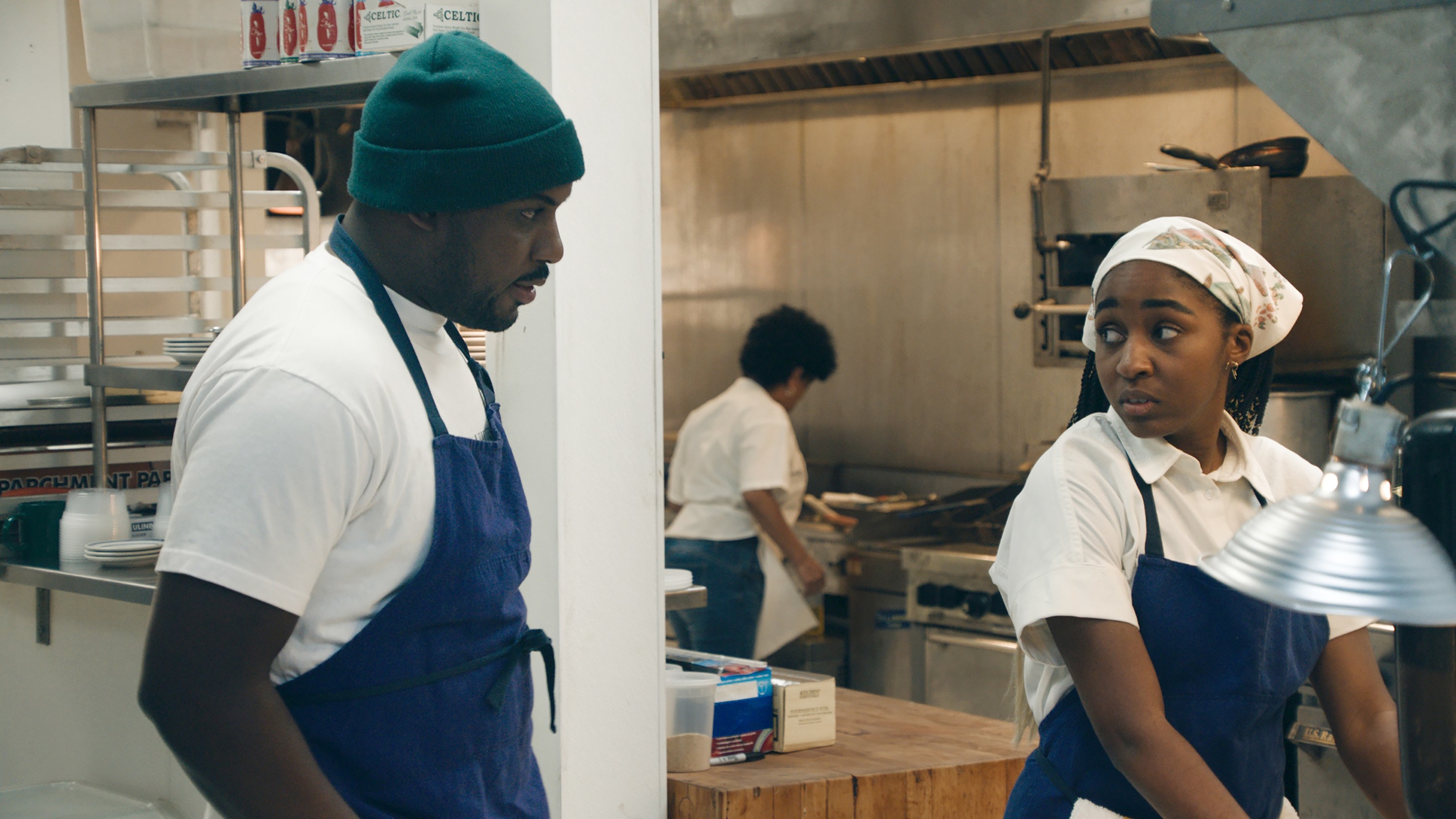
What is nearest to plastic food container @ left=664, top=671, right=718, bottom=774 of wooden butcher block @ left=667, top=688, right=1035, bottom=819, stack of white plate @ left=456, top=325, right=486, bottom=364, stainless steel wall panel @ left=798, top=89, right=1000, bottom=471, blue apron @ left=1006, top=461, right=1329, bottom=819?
wooden butcher block @ left=667, top=688, right=1035, bottom=819

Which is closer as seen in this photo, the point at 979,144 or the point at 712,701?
the point at 712,701

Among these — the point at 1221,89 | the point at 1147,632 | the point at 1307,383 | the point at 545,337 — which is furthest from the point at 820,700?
the point at 1221,89

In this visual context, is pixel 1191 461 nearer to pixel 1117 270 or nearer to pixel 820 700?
pixel 1117 270

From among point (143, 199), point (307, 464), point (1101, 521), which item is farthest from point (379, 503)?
point (143, 199)

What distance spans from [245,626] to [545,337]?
3.37 ft

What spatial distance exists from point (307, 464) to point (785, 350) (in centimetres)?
365

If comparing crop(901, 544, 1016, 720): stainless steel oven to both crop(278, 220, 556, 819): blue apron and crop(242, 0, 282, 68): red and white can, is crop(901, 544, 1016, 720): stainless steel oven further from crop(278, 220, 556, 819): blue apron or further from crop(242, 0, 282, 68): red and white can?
crop(278, 220, 556, 819): blue apron

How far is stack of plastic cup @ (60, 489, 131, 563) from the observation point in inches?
95.7

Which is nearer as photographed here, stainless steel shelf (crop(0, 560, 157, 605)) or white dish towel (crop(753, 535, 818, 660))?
stainless steel shelf (crop(0, 560, 157, 605))

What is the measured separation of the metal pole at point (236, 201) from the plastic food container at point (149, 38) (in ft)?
0.37

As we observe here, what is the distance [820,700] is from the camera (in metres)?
2.54

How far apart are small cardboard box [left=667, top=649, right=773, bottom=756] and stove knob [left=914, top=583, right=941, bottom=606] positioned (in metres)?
1.97

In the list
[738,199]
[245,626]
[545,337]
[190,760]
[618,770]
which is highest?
[738,199]

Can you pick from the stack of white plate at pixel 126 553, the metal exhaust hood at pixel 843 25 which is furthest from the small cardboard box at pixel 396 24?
the metal exhaust hood at pixel 843 25
